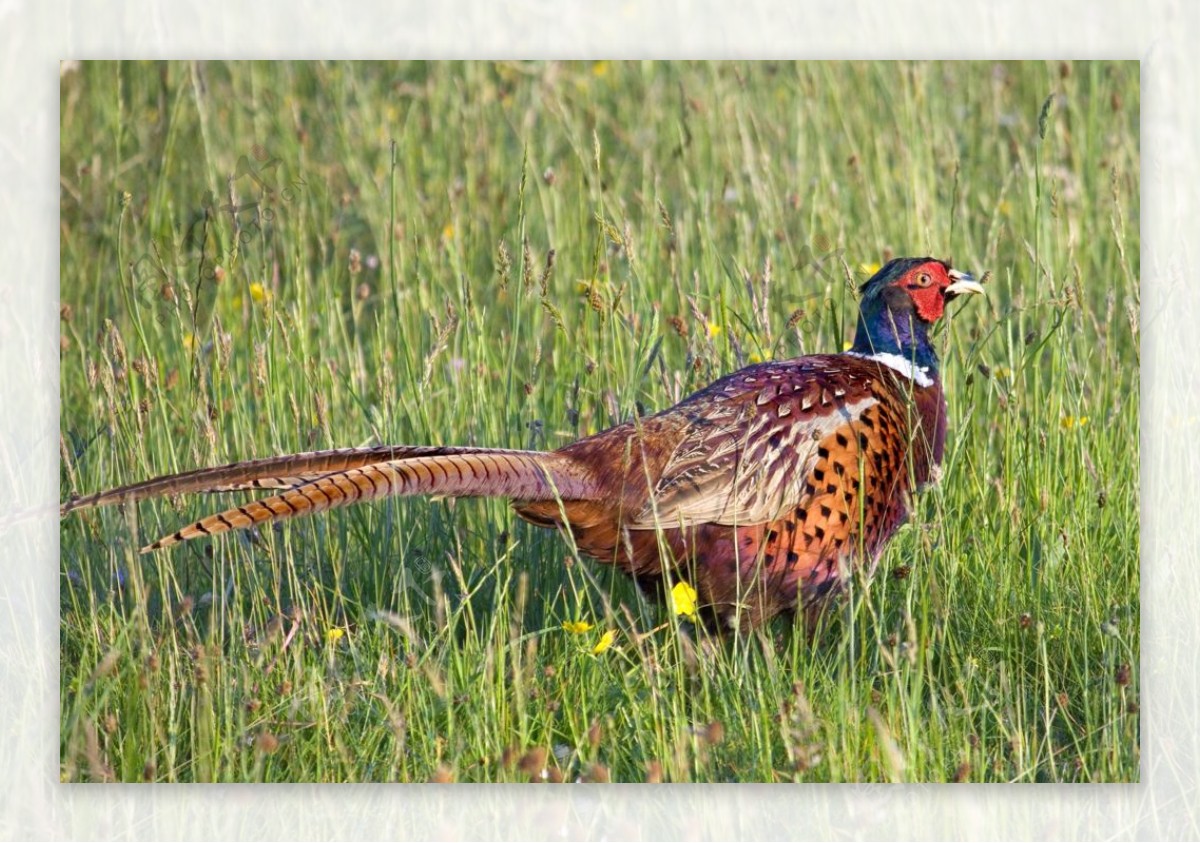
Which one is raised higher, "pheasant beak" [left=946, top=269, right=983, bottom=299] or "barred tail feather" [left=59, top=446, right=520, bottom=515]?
"pheasant beak" [left=946, top=269, right=983, bottom=299]

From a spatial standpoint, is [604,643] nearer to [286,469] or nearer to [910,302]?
[286,469]

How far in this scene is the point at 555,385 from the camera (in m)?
3.91

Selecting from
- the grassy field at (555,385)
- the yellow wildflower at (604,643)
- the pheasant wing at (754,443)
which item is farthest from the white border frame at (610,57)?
the pheasant wing at (754,443)

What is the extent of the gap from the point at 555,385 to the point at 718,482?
793mm

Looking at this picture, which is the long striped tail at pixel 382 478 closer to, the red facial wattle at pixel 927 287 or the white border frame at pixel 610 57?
the white border frame at pixel 610 57

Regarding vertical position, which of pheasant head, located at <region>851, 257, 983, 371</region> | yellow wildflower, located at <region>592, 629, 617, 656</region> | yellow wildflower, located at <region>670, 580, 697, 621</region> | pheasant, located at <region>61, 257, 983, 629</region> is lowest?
yellow wildflower, located at <region>592, 629, 617, 656</region>

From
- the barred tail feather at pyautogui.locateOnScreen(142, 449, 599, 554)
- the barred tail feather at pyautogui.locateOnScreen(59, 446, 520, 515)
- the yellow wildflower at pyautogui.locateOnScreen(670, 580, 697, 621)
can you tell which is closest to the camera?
the barred tail feather at pyautogui.locateOnScreen(142, 449, 599, 554)

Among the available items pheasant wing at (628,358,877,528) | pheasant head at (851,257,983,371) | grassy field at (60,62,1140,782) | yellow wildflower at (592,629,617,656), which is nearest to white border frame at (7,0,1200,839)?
grassy field at (60,62,1140,782)

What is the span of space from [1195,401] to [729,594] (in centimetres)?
106

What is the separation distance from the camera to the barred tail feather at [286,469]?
3.05m

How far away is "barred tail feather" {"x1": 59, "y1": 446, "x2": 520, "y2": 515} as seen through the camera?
305 cm

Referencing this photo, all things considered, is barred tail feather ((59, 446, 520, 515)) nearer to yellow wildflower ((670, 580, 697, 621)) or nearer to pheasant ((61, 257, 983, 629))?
pheasant ((61, 257, 983, 629))

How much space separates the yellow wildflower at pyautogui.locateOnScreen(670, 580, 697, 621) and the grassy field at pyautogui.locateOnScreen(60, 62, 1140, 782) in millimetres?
109

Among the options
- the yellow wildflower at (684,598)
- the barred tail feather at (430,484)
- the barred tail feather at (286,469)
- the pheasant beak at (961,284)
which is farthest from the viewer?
the pheasant beak at (961,284)
